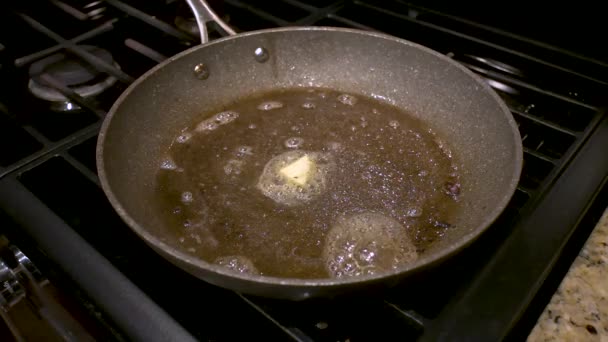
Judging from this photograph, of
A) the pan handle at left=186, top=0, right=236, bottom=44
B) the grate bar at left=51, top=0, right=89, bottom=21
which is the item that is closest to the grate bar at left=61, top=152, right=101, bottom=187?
the pan handle at left=186, top=0, right=236, bottom=44

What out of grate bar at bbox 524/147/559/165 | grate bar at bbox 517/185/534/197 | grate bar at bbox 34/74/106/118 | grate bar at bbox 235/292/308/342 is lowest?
grate bar at bbox 34/74/106/118

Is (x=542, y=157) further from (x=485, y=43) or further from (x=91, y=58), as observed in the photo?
(x=91, y=58)

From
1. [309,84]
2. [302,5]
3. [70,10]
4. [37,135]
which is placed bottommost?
[37,135]

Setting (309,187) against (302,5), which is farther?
(302,5)

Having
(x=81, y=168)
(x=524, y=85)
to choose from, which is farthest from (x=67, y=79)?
(x=524, y=85)

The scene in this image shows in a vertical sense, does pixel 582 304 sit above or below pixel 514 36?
below

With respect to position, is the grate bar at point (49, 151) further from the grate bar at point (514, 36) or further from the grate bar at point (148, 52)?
the grate bar at point (514, 36)

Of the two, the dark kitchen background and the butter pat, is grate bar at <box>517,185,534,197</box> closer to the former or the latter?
the dark kitchen background
